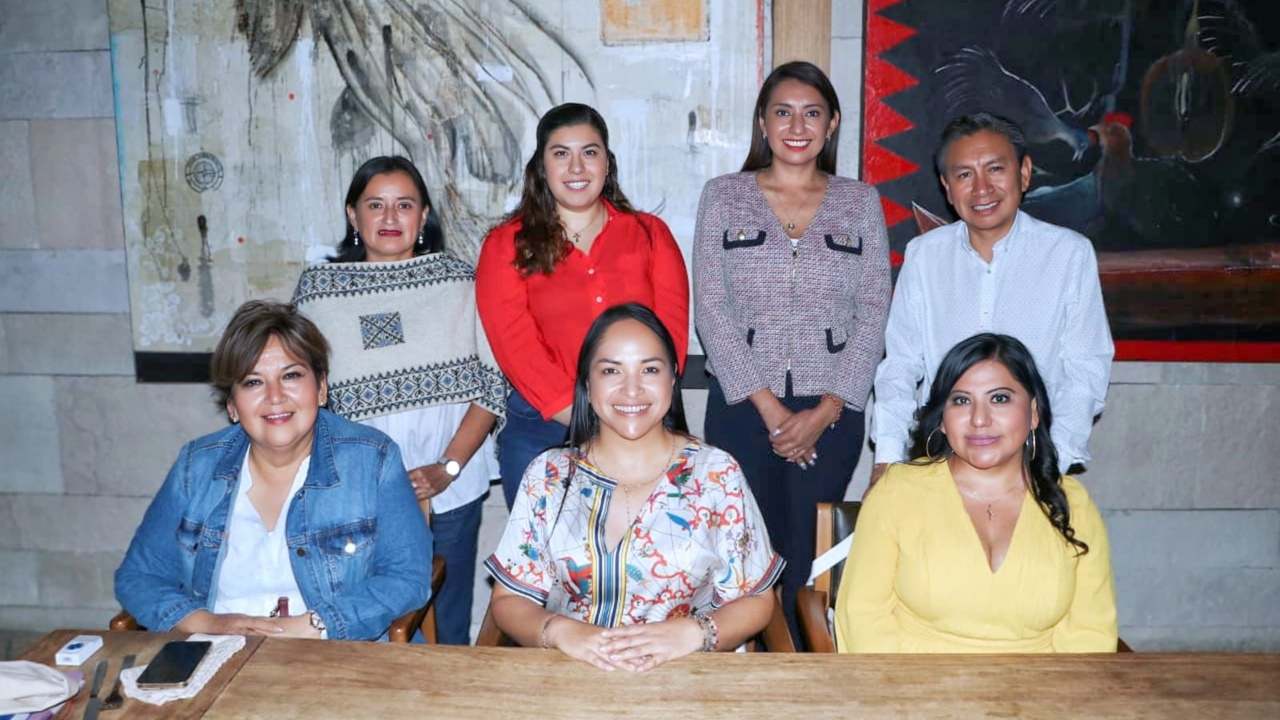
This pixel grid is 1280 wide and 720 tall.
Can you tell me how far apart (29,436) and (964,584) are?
3434mm

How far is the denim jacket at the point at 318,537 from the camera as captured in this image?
2102mm

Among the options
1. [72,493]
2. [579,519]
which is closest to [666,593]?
[579,519]

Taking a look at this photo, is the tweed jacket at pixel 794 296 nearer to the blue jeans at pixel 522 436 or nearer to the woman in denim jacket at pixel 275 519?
the blue jeans at pixel 522 436

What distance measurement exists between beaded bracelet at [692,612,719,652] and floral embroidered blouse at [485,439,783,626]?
143mm

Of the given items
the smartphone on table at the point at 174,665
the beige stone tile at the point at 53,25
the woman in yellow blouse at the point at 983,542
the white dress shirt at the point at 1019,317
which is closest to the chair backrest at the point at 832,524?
the woman in yellow blouse at the point at 983,542

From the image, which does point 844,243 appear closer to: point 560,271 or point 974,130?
point 974,130

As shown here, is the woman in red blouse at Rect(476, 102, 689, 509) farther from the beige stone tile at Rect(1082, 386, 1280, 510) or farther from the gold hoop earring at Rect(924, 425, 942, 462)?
the beige stone tile at Rect(1082, 386, 1280, 510)

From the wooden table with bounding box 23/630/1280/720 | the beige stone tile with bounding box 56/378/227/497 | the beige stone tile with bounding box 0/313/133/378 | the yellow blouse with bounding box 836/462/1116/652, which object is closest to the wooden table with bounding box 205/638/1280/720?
the wooden table with bounding box 23/630/1280/720

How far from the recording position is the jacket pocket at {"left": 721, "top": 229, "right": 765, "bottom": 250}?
2734mm

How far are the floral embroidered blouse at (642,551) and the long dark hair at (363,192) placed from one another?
109 centimetres

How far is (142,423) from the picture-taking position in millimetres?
3680

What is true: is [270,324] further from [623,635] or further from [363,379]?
[623,635]

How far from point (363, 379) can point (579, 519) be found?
929 millimetres

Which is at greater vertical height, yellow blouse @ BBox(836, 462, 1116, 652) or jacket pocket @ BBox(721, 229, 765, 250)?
jacket pocket @ BBox(721, 229, 765, 250)
